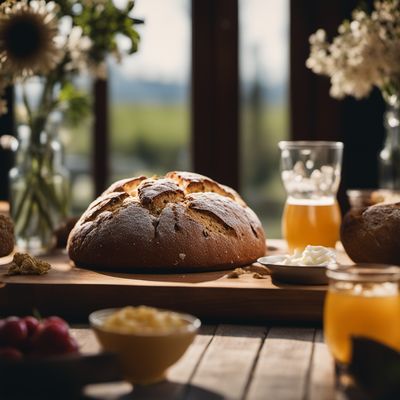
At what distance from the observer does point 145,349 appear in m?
1.47

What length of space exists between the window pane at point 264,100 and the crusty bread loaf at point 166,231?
7.14 ft

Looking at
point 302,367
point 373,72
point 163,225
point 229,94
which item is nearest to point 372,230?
point 163,225

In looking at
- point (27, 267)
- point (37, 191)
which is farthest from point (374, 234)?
point (37, 191)

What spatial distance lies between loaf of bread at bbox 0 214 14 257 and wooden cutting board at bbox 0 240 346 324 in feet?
1.01

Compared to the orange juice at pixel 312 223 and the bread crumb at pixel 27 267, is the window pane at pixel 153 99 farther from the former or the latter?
the bread crumb at pixel 27 267

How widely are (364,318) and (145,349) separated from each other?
38 cm

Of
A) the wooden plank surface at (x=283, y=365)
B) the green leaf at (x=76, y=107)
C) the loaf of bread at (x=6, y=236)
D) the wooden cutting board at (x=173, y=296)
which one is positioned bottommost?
the wooden plank surface at (x=283, y=365)

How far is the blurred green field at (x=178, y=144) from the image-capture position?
4.66 m

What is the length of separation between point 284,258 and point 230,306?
0.22m

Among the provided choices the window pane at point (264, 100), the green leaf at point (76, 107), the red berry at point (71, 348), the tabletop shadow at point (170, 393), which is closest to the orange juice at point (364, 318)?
the tabletop shadow at point (170, 393)

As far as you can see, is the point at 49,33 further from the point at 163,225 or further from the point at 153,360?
the point at 153,360

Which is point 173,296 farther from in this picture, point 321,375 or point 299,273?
point 321,375

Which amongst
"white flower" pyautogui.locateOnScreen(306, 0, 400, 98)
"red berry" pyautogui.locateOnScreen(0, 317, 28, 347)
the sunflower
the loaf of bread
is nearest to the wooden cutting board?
the loaf of bread

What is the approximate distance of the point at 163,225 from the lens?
2291 mm
